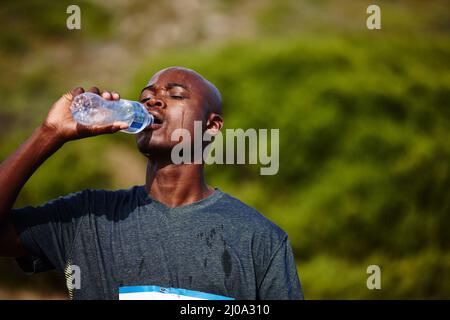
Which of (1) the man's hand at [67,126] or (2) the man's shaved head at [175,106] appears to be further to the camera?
(2) the man's shaved head at [175,106]

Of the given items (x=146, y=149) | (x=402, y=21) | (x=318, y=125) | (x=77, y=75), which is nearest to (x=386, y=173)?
(x=318, y=125)

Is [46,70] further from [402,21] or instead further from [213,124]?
[213,124]

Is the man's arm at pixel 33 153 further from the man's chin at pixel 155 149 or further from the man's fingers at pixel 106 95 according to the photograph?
the man's chin at pixel 155 149

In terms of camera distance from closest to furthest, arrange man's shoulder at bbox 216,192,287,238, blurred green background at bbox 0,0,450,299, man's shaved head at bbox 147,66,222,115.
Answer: man's shoulder at bbox 216,192,287,238 < man's shaved head at bbox 147,66,222,115 < blurred green background at bbox 0,0,450,299

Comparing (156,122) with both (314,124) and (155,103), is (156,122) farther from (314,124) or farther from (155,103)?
(314,124)

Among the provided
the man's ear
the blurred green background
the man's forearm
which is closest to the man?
the man's forearm

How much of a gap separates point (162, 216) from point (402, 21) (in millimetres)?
5273

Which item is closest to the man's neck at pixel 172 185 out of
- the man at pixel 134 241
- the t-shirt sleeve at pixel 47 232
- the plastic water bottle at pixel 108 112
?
the man at pixel 134 241

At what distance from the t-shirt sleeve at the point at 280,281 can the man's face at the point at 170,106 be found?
0.57 metres

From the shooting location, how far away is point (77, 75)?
22.0 feet

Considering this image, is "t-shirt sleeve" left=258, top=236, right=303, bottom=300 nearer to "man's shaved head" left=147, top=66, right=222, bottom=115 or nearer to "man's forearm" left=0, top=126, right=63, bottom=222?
"man's shaved head" left=147, top=66, right=222, bottom=115

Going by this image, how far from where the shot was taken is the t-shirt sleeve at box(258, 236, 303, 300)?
7.38 ft

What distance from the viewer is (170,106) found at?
8.21ft

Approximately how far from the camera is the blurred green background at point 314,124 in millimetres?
5543
